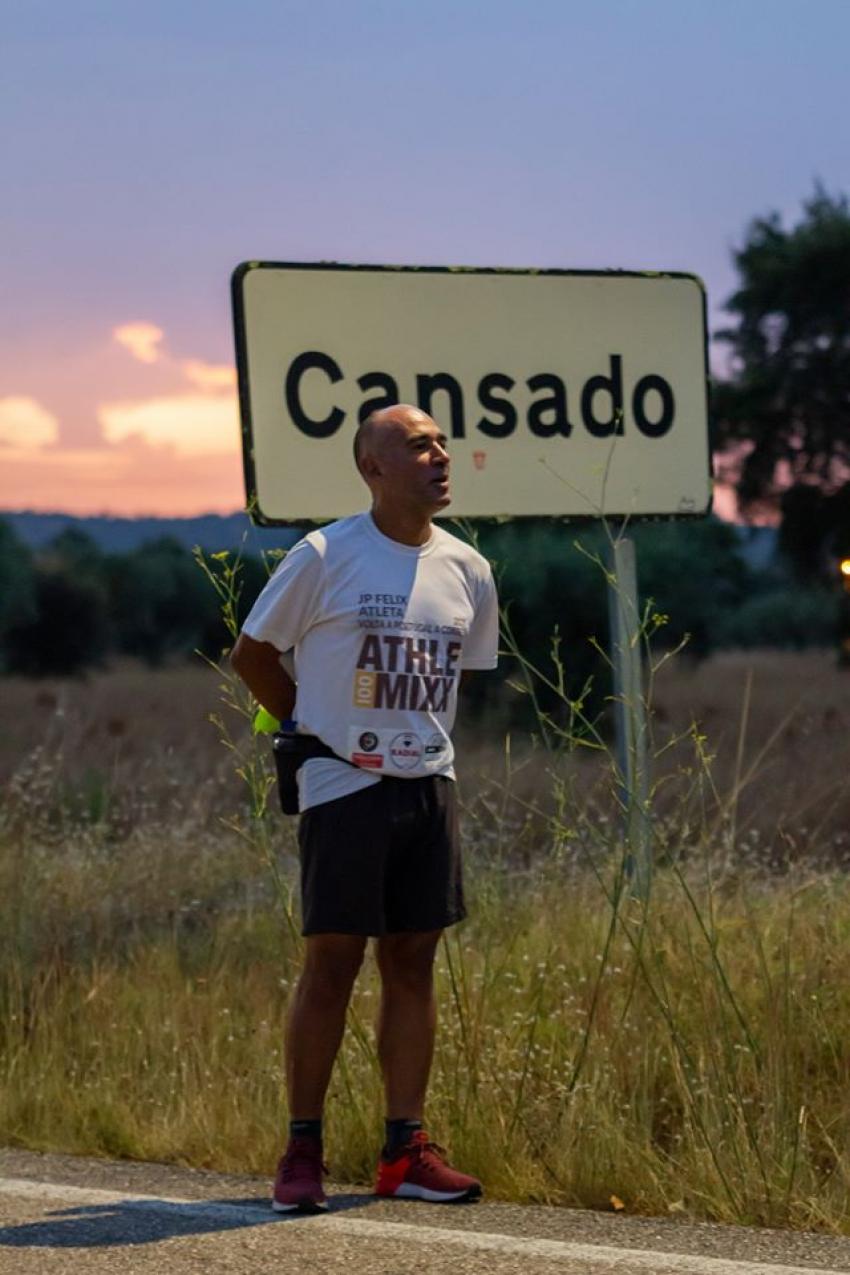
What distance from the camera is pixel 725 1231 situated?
5.04m

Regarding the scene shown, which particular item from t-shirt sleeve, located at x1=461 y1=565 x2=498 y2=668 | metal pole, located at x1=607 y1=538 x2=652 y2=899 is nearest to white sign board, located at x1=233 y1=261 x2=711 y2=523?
metal pole, located at x1=607 y1=538 x2=652 y2=899

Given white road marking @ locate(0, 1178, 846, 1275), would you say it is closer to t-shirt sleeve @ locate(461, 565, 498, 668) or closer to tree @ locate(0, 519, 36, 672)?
t-shirt sleeve @ locate(461, 565, 498, 668)

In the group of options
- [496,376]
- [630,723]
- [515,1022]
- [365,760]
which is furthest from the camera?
[496,376]

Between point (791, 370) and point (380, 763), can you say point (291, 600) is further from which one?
point (791, 370)

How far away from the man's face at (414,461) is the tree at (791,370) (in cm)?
2316

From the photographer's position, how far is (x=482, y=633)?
18.2 ft

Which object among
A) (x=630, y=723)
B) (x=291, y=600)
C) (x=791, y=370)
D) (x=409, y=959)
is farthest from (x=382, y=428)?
(x=791, y=370)

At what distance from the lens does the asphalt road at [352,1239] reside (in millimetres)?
4711

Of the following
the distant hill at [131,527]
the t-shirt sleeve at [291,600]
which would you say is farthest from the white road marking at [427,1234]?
the distant hill at [131,527]

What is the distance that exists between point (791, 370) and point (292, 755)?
79.5ft

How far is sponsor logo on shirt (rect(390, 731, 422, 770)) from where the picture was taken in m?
5.22

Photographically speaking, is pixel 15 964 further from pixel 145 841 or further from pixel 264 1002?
pixel 145 841

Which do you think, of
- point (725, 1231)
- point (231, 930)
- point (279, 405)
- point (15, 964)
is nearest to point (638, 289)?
point (279, 405)

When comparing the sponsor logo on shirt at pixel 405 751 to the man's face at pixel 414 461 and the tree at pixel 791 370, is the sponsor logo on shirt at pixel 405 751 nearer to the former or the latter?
the man's face at pixel 414 461
